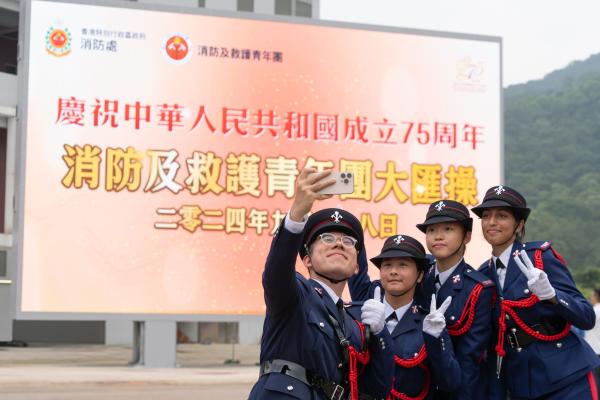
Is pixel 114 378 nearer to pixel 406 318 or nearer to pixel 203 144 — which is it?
pixel 203 144

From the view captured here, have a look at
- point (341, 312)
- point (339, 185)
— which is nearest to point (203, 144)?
point (341, 312)

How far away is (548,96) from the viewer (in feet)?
248

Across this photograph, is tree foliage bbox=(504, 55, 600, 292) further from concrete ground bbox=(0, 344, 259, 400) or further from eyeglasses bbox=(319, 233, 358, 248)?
eyeglasses bbox=(319, 233, 358, 248)

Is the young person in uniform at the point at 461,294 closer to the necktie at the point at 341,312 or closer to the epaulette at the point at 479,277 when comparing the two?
the epaulette at the point at 479,277

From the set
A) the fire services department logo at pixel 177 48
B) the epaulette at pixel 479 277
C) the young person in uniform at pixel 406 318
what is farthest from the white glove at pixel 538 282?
the fire services department logo at pixel 177 48

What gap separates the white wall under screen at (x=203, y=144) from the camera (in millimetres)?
16953

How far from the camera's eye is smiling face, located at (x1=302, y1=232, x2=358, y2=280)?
389 centimetres

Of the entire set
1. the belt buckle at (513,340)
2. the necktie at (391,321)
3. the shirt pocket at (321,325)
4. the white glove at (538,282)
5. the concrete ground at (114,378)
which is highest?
the white glove at (538,282)

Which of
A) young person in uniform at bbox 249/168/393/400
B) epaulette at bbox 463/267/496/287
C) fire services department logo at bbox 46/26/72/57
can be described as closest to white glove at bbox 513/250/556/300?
epaulette at bbox 463/267/496/287

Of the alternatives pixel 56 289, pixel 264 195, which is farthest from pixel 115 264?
pixel 264 195

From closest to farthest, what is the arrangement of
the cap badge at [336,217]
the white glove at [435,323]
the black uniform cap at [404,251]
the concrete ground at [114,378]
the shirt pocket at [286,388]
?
1. the shirt pocket at [286,388]
2. the cap badge at [336,217]
3. the white glove at [435,323]
4. the black uniform cap at [404,251]
5. the concrete ground at [114,378]

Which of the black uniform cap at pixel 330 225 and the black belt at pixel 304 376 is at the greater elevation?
the black uniform cap at pixel 330 225

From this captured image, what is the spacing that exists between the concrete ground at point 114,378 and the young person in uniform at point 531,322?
917 cm

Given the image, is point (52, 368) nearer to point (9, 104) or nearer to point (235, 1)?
point (9, 104)
